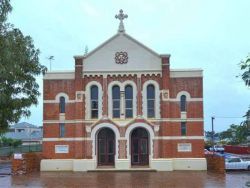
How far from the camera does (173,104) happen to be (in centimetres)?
4178

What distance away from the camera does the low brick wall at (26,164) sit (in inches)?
1547

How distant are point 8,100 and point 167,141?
2716cm

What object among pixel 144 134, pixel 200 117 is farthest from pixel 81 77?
pixel 200 117

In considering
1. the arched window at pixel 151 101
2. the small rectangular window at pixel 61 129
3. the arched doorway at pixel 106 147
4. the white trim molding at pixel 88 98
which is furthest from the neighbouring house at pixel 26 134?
the arched window at pixel 151 101

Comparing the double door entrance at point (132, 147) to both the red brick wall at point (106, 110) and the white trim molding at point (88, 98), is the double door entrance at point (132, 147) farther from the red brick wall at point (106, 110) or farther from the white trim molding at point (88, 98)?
the white trim molding at point (88, 98)

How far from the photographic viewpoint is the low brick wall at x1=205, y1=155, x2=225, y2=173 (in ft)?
128

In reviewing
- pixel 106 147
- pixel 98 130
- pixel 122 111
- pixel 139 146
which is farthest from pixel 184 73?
pixel 106 147

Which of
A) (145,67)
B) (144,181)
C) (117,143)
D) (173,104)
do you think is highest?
(145,67)

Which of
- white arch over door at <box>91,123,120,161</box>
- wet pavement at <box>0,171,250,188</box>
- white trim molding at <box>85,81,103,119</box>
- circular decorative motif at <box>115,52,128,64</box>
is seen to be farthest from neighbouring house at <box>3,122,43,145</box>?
wet pavement at <box>0,171,250,188</box>

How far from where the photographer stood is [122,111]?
1639 inches

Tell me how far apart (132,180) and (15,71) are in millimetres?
20036

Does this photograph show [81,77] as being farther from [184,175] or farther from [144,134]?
[184,175]

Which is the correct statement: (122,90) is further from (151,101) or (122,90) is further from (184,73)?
(184,73)

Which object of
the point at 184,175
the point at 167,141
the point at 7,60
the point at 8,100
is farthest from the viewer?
the point at 167,141
